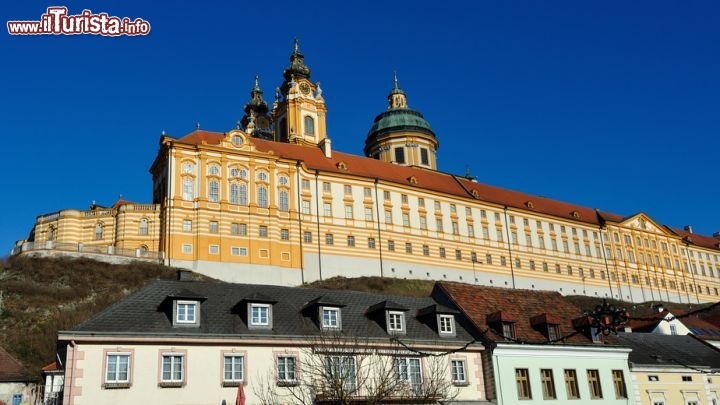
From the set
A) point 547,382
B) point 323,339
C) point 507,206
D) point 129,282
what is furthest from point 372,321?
point 507,206

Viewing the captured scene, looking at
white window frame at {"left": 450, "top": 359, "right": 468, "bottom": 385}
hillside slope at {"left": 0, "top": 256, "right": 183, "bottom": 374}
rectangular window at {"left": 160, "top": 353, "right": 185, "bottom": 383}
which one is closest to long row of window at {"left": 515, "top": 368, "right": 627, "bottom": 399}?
white window frame at {"left": 450, "top": 359, "right": 468, "bottom": 385}

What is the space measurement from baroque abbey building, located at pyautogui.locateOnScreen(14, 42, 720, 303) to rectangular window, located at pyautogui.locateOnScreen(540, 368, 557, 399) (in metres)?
40.9

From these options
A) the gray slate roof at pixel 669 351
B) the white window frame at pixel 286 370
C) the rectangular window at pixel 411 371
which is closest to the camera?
the white window frame at pixel 286 370

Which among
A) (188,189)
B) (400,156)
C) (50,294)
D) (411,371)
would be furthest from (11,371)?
(400,156)

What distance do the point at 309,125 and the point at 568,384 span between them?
72.4m

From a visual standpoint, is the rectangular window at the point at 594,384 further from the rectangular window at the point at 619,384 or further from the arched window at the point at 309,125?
the arched window at the point at 309,125

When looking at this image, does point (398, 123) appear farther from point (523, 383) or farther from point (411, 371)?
point (411, 371)

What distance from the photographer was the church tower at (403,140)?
110 m

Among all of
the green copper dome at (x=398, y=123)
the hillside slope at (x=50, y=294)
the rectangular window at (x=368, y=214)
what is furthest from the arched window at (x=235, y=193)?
the green copper dome at (x=398, y=123)

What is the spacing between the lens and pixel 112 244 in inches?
2771

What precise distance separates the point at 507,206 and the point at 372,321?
65296mm

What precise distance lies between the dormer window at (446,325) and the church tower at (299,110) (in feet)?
216

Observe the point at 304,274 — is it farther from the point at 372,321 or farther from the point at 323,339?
the point at 323,339

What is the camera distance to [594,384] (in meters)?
36.2
